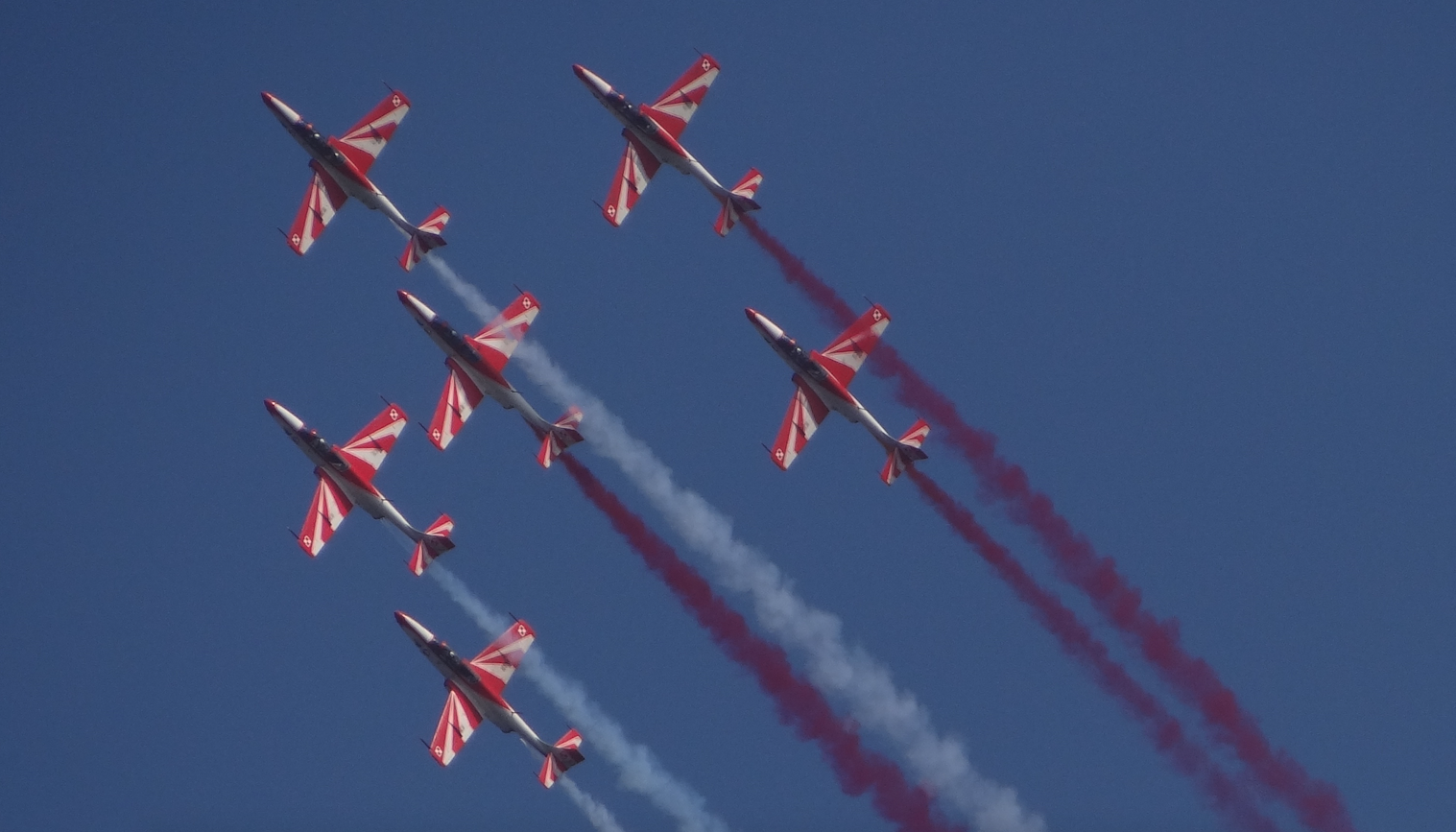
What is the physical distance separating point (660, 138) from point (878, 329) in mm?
9601

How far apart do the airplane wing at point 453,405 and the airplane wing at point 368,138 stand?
24.4 ft

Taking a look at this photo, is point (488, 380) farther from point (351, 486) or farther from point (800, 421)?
point (800, 421)

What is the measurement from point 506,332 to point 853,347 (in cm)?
1104

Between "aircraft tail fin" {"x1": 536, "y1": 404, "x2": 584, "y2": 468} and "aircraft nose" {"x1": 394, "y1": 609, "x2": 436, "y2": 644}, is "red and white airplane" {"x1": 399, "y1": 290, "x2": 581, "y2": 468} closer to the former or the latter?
"aircraft tail fin" {"x1": 536, "y1": 404, "x2": 584, "y2": 468}

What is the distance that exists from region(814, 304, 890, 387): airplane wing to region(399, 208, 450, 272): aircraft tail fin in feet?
42.1

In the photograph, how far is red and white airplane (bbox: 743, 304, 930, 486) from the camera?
6825cm

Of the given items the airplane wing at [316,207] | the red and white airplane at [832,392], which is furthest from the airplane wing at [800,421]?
the airplane wing at [316,207]

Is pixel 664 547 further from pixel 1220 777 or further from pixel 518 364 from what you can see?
pixel 1220 777

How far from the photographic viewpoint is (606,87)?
236 ft

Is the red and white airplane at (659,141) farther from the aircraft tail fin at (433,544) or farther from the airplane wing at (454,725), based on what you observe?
the airplane wing at (454,725)

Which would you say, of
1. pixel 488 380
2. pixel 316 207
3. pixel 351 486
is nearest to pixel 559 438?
pixel 488 380

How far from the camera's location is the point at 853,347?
68812mm

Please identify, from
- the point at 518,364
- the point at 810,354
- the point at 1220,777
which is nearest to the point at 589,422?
the point at 518,364

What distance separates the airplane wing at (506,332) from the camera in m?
70.1
